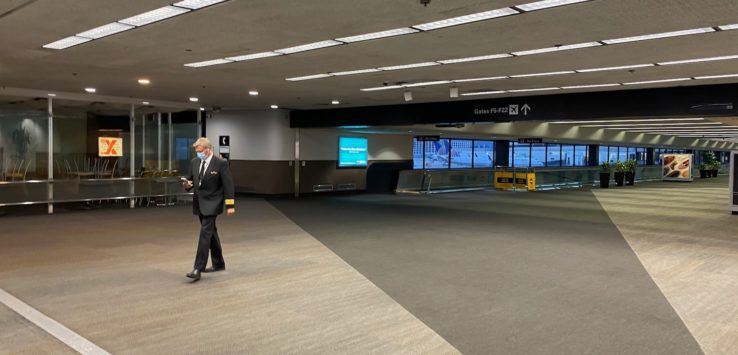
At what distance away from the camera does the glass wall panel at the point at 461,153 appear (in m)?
31.2

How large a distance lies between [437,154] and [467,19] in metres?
24.4

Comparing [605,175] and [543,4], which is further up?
[543,4]

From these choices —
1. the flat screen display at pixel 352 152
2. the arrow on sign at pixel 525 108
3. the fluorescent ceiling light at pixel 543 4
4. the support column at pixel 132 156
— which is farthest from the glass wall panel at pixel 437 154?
the fluorescent ceiling light at pixel 543 4

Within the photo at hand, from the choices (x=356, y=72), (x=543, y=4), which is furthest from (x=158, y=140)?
(x=543, y=4)

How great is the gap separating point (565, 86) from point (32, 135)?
12955 mm

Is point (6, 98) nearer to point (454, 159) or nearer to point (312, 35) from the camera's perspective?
point (312, 35)

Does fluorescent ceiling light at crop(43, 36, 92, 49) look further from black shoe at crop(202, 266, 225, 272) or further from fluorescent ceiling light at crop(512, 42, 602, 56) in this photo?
fluorescent ceiling light at crop(512, 42, 602, 56)

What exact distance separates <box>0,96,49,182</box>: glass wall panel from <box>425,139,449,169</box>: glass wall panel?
18.8 meters

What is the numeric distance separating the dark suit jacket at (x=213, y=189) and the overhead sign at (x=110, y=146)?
9.56 meters

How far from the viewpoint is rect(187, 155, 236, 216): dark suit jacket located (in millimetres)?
6871

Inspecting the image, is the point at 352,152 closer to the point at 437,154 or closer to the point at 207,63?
the point at 437,154

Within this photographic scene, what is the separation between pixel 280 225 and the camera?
38.2ft

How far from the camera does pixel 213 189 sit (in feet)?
22.7

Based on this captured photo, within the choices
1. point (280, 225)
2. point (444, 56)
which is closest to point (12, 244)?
point (280, 225)
